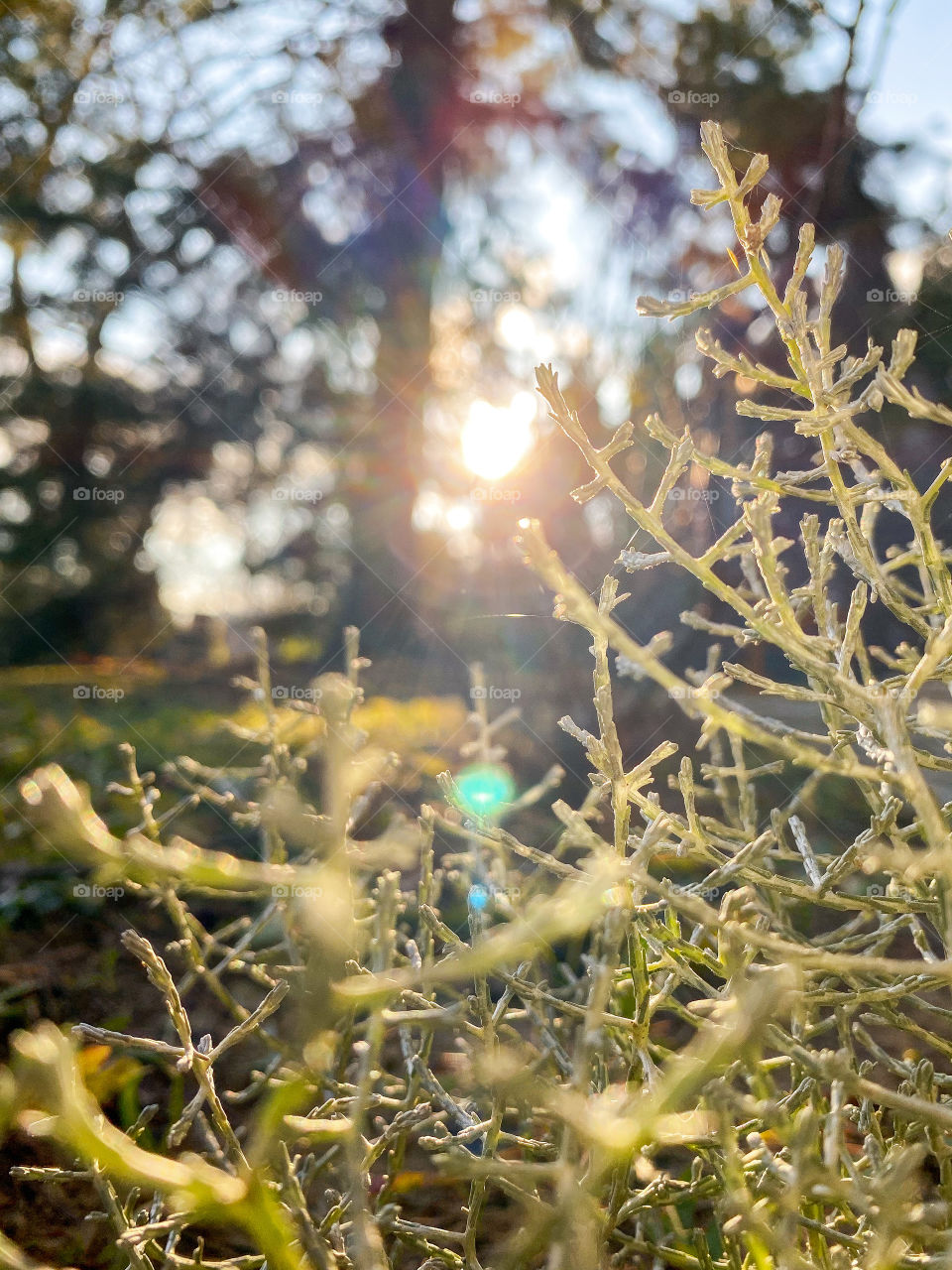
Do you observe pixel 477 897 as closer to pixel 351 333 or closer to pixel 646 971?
pixel 646 971

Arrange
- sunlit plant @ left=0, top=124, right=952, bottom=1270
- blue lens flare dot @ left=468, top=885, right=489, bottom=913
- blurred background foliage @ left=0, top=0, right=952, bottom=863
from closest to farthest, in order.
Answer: sunlit plant @ left=0, top=124, right=952, bottom=1270 < blue lens flare dot @ left=468, top=885, right=489, bottom=913 < blurred background foliage @ left=0, top=0, right=952, bottom=863

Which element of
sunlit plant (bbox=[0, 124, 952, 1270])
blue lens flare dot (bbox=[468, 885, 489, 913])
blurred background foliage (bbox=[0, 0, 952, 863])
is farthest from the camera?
blurred background foliage (bbox=[0, 0, 952, 863])

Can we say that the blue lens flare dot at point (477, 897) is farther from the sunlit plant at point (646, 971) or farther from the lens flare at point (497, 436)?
the lens flare at point (497, 436)

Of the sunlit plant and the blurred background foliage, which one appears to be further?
the blurred background foliage

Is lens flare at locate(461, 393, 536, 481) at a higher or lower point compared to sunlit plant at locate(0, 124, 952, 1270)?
lower

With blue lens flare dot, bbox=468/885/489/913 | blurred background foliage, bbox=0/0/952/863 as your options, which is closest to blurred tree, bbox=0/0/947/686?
blurred background foliage, bbox=0/0/952/863

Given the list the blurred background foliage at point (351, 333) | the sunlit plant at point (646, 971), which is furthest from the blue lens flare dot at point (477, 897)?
the blurred background foliage at point (351, 333)

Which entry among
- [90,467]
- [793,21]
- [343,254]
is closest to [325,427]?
[343,254]

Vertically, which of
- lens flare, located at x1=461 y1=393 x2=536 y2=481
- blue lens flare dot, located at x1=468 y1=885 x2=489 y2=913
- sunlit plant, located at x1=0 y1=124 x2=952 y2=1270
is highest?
sunlit plant, located at x1=0 y1=124 x2=952 y2=1270

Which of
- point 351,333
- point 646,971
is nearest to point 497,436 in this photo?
point 351,333

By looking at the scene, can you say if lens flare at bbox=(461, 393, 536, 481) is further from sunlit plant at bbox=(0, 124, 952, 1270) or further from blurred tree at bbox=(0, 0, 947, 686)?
sunlit plant at bbox=(0, 124, 952, 1270)
